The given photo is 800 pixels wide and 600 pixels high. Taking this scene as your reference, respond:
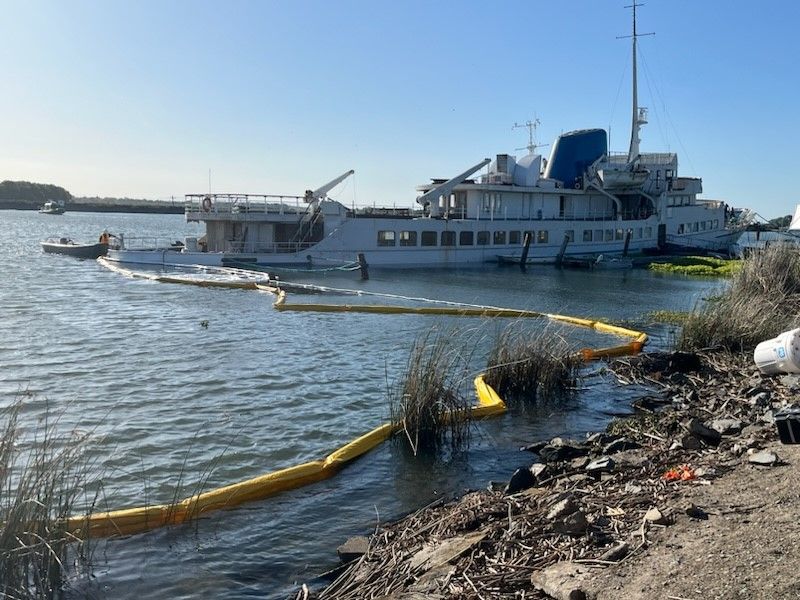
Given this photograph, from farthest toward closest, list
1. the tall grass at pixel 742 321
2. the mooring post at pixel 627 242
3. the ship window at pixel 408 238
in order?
the mooring post at pixel 627 242
the ship window at pixel 408 238
the tall grass at pixel 742 321

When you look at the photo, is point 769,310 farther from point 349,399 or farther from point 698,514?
point 698,514

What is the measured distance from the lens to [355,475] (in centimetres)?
853

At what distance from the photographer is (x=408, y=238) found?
137 feet

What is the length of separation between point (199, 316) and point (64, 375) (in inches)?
305

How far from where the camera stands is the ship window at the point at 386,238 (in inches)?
1593

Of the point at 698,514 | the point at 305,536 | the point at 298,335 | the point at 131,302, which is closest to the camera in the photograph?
the point at 698,514

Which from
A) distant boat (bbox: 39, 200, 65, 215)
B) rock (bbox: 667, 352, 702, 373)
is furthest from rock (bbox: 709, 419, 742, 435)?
distant boat (bbox: 39, 200, 65, 215)

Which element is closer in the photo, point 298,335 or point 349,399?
point 349,399

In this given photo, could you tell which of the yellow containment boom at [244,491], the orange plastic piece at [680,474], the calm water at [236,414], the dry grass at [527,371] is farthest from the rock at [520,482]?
the dry grass at [527,371]

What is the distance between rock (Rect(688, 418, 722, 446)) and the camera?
818 cm

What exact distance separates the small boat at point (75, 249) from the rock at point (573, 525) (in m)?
39.7

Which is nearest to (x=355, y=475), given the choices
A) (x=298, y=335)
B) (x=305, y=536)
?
(x=305, y=536)

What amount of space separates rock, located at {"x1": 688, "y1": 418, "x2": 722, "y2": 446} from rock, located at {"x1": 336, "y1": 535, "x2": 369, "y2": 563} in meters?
4.24

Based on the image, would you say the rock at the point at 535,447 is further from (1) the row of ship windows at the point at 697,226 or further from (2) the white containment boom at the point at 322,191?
(1) the row of ship windows at the point at 697,226
